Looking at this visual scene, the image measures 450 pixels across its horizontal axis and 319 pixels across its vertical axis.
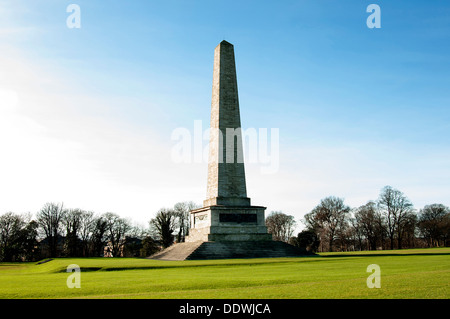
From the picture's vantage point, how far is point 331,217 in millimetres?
66938

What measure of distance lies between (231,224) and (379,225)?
121 ft

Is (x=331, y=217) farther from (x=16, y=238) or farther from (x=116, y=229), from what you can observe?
(x=16, y=238)

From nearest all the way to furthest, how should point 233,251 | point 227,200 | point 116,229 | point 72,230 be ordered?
point 233,251 → point 227,200 → point 72,230 → point 116,229

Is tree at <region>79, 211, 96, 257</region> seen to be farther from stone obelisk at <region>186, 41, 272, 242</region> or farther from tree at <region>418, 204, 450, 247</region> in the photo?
tree at <region>418, 204, 450, 247</region>

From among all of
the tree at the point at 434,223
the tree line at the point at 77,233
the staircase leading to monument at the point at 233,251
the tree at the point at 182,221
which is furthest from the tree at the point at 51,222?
the tree at the point at 434,223

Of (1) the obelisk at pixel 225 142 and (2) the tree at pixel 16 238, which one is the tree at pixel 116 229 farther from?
(1) the obelisk at pixel 225 142

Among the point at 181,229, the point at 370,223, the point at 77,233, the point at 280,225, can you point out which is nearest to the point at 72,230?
the point at 77,233

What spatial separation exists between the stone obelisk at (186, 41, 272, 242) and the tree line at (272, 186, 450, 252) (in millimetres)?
23265

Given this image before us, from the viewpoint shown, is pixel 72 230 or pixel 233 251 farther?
pixel 72 230

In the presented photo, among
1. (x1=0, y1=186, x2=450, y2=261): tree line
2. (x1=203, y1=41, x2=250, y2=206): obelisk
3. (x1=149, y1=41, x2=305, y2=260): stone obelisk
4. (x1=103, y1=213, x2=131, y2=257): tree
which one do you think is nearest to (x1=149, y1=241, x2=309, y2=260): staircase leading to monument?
(x1=149, y1=41, x2=305, y2=260): stone obelisk

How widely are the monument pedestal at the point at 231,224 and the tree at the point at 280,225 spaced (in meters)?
39.6

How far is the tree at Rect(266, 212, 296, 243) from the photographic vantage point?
248ft

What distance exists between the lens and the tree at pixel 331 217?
64.8 meters
